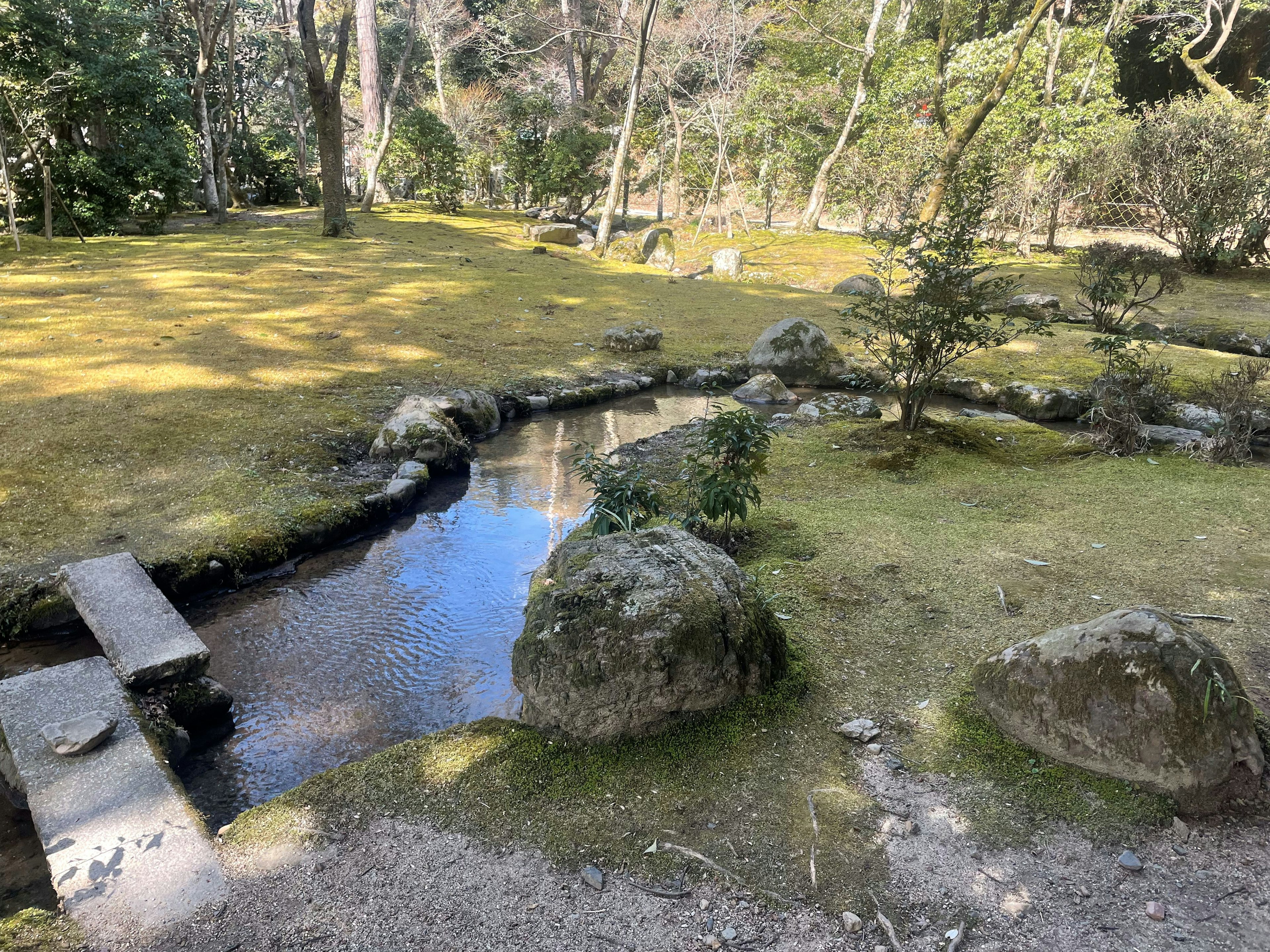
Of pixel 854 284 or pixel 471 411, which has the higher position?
pixel 854 284

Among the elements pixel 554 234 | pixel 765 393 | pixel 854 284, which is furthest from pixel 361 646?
pixel 554 234

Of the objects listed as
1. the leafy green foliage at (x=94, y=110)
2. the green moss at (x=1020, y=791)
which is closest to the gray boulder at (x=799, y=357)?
the green moss at (x=1020, y=791)

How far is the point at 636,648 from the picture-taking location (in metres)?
2.97

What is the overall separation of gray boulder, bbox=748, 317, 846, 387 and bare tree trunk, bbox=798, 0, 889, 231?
1507 cm

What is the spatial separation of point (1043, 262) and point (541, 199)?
658 inches

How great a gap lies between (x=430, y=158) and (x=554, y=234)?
6001 mm

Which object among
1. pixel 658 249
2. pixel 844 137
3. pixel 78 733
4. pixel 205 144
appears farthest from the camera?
pixel 844 137

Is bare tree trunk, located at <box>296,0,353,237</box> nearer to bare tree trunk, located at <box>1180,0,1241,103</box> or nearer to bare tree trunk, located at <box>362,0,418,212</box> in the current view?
bare tree trunk, located at <box>362,0,418,212</box>

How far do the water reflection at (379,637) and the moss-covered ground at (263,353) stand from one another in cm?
52

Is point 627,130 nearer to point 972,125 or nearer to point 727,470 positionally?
point 972,125

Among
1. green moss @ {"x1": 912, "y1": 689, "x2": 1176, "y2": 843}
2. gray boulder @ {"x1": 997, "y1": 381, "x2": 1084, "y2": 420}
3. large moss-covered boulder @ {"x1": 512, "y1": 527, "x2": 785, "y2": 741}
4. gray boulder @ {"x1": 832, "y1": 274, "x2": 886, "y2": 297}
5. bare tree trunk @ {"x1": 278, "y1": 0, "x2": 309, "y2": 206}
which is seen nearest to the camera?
green moss @ {"x1": 912, "y1": 689, "x2": 1176, "y2": 843}

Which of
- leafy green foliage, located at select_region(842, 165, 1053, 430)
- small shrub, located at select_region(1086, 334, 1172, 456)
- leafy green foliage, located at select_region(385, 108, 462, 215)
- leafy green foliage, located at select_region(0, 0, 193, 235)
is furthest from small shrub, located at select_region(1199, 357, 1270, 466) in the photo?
leafy green foliage, located at select_region(385, 108, 462, 215)

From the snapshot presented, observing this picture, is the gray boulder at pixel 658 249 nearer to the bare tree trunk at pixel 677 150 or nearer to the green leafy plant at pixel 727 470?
the bare tree trunk at pixel 677 150

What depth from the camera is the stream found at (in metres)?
3.31
